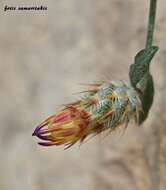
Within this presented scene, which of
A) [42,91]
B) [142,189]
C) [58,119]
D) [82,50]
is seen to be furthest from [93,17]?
[58,119]

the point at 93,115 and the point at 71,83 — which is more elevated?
the point at 71,83

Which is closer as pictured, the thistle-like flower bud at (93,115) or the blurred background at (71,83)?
the thistle-like flower bud at (93,115)

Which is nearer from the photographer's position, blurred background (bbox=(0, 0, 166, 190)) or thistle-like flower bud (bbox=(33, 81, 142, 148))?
thistle-like flower bud (bbox=(33, 81, 142, 148))

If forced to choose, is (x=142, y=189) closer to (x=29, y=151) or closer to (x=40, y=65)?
(x=29, y=151)

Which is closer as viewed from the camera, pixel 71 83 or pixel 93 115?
pixel 93 115
